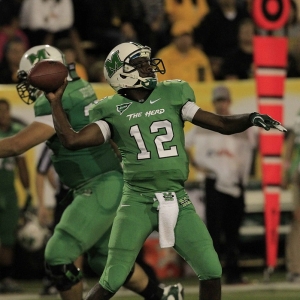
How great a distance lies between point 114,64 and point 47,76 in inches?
18.6

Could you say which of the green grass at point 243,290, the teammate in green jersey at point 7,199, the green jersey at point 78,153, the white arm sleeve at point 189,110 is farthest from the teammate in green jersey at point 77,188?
the teammate in green jersey at point 7,199

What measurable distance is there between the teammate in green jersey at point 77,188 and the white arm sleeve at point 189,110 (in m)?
1.04

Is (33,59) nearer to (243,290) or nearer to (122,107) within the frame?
(122,107)

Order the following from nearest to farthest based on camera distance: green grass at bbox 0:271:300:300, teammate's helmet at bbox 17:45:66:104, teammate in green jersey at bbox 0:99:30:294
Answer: teammate's helmet at bbox 17:45:66:104, green grass at bbox 0:271:300:300, teammate in green jersey at bbox 0:99:30:294

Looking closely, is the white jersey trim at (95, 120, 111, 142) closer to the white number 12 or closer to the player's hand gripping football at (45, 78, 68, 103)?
the white number 12

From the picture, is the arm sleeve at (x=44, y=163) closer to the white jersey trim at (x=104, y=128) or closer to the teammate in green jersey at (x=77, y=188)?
the teammate in green jersey at (x=77, y=188)

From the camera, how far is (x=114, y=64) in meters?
5.70

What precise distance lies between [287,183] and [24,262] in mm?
2734

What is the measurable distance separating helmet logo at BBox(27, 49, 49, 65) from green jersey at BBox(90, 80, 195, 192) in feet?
3.87

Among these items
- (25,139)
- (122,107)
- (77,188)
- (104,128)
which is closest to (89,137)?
(104,128)

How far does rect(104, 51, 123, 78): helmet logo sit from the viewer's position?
Result: 5676mm

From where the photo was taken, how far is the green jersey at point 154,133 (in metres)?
5.49

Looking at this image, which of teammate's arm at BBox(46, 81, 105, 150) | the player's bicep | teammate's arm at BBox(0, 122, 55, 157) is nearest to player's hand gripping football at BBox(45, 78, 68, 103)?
teammate's arm at BBox(46, 81, 105, 150)

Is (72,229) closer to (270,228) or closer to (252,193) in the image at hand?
(270,228)
